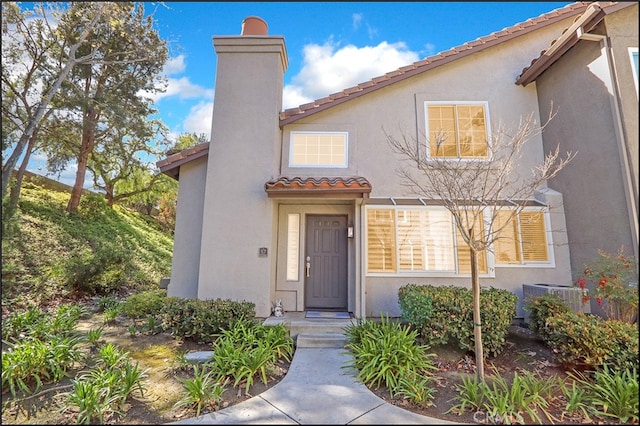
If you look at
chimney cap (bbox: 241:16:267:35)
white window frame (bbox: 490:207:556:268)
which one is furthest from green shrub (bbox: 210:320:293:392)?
chimney cap (bbox: 241:16:267:35)

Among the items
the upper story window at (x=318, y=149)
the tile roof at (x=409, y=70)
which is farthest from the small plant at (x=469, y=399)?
the tile roof at (x=409, y=70)

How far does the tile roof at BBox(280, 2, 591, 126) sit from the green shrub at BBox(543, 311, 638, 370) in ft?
24.1

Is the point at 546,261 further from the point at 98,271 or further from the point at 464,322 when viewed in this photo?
the point at 98,271

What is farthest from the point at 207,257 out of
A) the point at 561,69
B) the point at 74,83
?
the point at 74,83

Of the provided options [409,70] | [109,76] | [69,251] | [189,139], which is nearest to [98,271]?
[69,251]

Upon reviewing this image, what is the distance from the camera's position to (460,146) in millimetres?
8844

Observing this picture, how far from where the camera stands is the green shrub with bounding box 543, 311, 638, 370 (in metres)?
4.88

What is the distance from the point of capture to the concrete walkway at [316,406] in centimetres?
391

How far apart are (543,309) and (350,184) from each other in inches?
196

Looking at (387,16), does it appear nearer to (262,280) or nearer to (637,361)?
(262,280)

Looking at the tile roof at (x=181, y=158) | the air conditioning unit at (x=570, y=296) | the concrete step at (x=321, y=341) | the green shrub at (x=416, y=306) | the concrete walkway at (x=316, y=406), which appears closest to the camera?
the concrete walkway at (x=316, y=406)

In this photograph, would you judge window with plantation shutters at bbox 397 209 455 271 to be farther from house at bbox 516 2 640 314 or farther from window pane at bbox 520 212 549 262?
house at bbox 516 2 640 314

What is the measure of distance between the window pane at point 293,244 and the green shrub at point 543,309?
577cm

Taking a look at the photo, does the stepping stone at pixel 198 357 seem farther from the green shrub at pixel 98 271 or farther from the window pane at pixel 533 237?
the window pane at pixel 533 237
